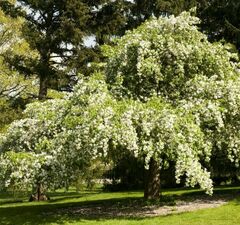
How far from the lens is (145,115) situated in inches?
539

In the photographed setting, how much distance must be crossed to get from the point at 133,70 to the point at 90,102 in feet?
11.5

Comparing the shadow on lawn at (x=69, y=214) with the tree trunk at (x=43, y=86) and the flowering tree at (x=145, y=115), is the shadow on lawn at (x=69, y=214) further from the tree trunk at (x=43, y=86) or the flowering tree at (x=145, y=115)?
the tree trunk at (x=43, y=86)

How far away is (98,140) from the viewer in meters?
13.2

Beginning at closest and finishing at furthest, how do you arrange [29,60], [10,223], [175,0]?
1. [10,223]
2. [29,60]
3. [175,0]

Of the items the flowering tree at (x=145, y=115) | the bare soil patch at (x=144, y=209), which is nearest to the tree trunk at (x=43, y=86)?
the flowering tree at (x=145, y=115)

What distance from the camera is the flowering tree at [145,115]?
13383 mm

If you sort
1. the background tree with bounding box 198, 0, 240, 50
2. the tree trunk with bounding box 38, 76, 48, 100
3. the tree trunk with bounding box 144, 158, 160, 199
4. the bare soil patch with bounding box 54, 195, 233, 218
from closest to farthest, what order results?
the bare soil patch with bounding box 54, 195, 233, 218, the tree trunk with bounding box 144, 158, 160, 199, the background tree with bounding box 198, 0, 240, 50, the tree trunk with bounding box 38, 76, 48, 100

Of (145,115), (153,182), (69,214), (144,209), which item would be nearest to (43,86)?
(153,182)

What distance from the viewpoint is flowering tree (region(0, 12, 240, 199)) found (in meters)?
13.4

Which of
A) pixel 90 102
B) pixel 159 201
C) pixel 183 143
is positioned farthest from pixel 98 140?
pixel 159 201

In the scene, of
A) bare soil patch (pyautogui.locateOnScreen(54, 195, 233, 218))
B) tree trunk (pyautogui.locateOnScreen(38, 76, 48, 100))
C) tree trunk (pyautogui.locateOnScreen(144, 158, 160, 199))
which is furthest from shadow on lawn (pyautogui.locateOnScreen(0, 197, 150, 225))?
tree trunk (pyautogui.locateOnScreen(38, 76, 48, 100))

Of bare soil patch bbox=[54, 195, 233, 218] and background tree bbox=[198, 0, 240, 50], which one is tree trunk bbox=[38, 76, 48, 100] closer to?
bare soil patch bbox=[54, 195, 233, 218]

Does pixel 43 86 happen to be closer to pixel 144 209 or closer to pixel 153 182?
pixel 153 182

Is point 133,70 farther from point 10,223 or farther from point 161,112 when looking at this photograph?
point 10,223
